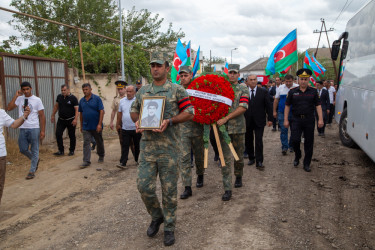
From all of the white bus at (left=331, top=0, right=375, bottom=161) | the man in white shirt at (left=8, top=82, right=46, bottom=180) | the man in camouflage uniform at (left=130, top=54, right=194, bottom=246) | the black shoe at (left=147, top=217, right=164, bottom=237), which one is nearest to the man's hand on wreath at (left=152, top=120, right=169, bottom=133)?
the man in camouflage uniform at (left=130, top=54, right=194, bottom=246)

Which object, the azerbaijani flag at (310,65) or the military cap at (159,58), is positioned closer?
the military cap at (159,58)

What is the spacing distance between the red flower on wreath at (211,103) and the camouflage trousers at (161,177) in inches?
58.3

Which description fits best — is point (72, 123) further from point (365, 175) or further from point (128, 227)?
point (365, 175)

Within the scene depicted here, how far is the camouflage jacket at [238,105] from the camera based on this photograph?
5.40 meters

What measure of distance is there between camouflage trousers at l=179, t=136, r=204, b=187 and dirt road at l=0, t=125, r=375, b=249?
0.38m

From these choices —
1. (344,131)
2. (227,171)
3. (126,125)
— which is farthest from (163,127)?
(344,131)

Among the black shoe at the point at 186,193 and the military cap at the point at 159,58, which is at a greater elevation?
the military cap at the point at 159,58

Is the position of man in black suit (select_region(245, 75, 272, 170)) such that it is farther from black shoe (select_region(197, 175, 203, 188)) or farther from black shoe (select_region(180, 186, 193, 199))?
black shoe (select_region(180, 186, 193, 199))

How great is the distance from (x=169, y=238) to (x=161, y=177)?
0.71 meters

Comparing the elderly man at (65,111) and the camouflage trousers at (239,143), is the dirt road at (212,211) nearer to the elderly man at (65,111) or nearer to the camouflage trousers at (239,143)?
the camouflage trousers at (239,143)

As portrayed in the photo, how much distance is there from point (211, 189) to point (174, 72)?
361cm

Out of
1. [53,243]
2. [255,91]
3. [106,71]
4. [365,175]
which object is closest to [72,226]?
[53,243]

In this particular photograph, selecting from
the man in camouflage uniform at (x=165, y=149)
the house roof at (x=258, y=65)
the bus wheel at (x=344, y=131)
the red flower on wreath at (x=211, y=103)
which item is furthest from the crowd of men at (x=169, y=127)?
the house roof at (x=258, y=65)

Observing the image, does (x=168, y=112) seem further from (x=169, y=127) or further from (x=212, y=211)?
(x=212, y=211)
